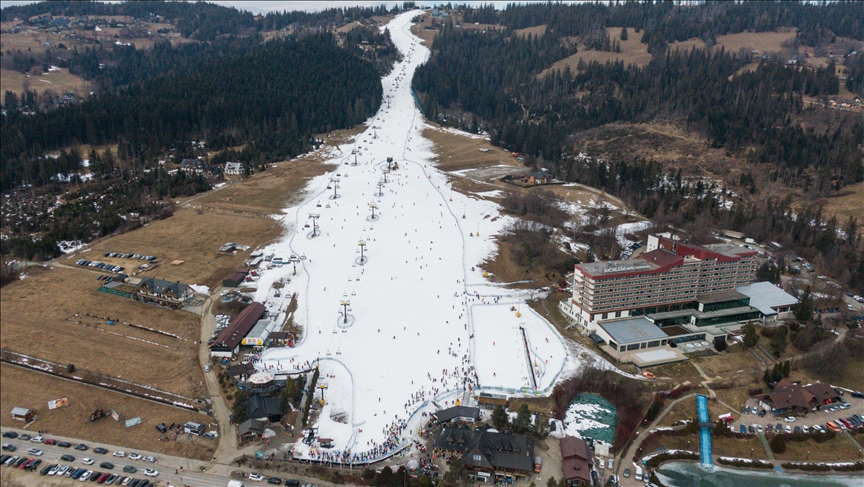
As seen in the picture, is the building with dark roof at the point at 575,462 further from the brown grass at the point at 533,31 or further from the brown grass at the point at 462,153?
the brown grass at the point at 533,31

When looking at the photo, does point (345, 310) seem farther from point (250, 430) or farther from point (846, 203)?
point (846, 203)

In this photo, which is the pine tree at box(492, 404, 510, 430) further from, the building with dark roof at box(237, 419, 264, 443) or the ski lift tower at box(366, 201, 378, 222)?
the ski lift tower at box(366, 201, 378, 222)

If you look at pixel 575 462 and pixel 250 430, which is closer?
pixel 575 462

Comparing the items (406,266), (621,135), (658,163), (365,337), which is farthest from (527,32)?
(365,337)

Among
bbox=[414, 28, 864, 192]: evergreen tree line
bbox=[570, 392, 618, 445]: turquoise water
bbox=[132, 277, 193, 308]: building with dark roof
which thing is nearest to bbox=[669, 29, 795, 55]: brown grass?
bbox=[414, 28, 864, 192]: evergreen tree line

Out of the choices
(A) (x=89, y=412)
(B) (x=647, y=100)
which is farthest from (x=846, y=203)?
(A) (x=89, y=412)
